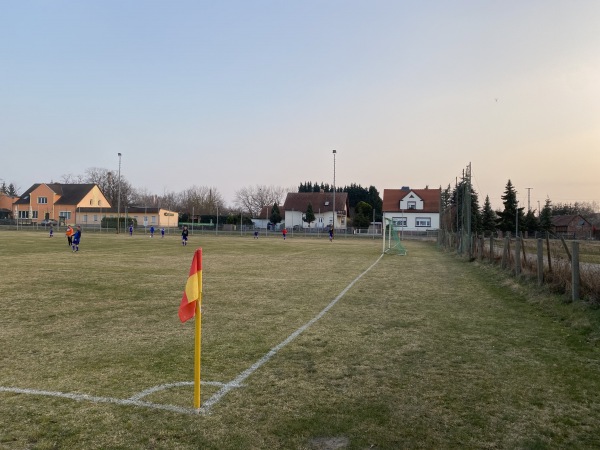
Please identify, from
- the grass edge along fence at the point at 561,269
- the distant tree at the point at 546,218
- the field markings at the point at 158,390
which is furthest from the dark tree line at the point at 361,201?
the field markings at the point at 158,390

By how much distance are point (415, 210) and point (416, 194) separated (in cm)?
286

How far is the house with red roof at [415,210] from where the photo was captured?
79.9 meters

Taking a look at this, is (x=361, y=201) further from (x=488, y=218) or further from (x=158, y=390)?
(x=158, y=390)

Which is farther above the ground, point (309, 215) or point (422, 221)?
point (309, 215)

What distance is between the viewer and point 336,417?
14.1 ft

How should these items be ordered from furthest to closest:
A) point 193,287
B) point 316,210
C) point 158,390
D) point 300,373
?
1. point 316,210
2. point 300,373
3. point 158,390
4. point 193,287

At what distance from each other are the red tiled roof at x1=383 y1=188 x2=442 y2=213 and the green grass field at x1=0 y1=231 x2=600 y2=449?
71.0 metres

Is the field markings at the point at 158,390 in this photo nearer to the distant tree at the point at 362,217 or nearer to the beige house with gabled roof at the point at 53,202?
the distant tree at the point at 362,217

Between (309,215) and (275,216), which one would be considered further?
(275,216)

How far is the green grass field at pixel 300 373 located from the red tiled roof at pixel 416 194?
233 feet

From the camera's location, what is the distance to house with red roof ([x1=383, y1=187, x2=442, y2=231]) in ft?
262

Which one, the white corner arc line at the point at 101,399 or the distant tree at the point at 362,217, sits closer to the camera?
the white corner arc line at the point at 101,399

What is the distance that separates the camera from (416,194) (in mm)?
81375

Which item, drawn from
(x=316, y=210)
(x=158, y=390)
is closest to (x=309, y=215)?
(x=316, y=210)
